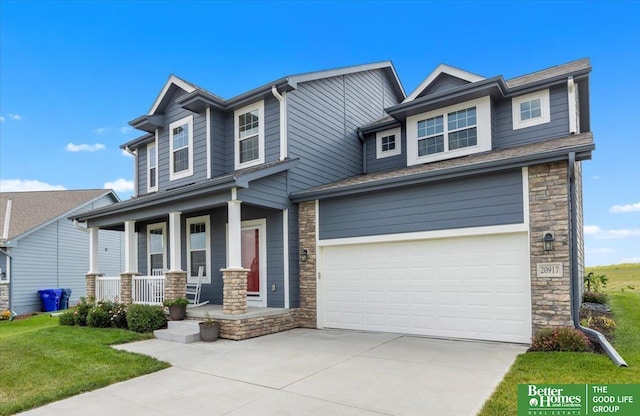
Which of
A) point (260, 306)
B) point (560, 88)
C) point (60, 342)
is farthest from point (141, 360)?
point (560, 88)

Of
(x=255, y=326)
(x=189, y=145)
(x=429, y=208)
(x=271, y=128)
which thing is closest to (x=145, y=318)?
(x=255, y=326)

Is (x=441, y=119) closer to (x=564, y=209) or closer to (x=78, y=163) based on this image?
(x=564, y=209)

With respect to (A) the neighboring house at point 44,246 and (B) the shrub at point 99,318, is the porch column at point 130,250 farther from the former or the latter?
(A) the neighboring house at point 44,246

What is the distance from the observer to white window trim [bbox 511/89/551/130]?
10133 millimetres

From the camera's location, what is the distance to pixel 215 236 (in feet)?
39.5

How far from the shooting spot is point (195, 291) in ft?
39.7

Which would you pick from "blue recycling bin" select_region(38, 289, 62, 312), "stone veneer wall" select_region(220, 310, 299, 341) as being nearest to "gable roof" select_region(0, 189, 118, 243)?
"blue recycling bin" select_region(38, 289, 62, 312)

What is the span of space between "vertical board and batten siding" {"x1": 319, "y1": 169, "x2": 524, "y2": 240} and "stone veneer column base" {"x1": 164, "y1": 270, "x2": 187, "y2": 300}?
3737 millimetres

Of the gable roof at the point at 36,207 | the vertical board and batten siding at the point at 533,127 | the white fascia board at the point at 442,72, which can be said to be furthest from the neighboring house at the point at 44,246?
the vertical board and batten siding at the point at 533,127

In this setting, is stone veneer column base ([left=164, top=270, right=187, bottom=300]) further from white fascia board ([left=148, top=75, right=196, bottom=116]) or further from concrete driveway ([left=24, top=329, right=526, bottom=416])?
white fascia board ([left=148, top=75, right=196, bottom=116])

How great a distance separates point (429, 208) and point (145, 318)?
708cm

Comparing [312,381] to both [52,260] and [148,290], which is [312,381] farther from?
[52,260]

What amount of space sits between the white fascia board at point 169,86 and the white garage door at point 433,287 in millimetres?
6691

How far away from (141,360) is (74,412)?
218 cm
